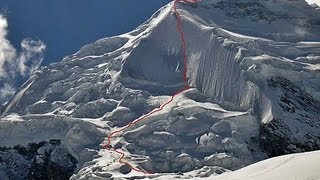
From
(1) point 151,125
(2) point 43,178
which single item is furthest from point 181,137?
(2) point 43,178

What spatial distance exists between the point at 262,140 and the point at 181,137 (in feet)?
60.4

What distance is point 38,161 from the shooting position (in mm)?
161000

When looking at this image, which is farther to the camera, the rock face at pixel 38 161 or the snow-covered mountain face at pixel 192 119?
the snow-covered mountain face at pixel 192 119

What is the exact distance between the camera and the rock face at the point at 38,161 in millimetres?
157238

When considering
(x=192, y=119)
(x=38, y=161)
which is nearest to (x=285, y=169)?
(x=192, y=119)

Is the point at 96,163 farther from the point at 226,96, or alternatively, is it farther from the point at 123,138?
the point at 226,96

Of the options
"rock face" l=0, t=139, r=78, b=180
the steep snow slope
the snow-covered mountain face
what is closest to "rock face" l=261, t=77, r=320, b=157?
the snow-covered mountain face

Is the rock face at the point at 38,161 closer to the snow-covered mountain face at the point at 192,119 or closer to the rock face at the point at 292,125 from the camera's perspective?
the snow-covered mountain face at the point at 192,119

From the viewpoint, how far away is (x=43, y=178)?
157250 mm

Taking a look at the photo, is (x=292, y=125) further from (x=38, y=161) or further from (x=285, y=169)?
(x=285, y=169)

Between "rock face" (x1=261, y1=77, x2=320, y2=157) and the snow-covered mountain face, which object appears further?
"rock face" (x1=261, y1=77, x2=320, y2=157)

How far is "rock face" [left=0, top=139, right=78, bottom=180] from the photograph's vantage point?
15724cm

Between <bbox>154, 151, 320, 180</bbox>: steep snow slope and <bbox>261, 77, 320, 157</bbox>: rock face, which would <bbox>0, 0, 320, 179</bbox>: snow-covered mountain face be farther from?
<bbox>154, 151, 320, 180</bbox>: steep snow slope

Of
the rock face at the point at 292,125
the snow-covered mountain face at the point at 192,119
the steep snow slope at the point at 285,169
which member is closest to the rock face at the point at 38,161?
the snow-covered mountain face at the point at 192,119
